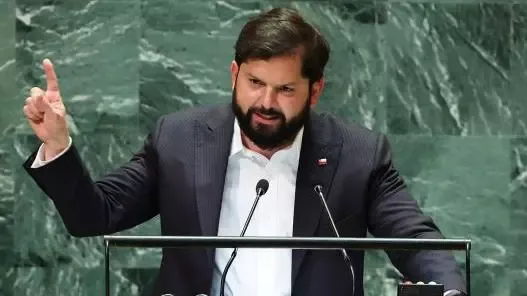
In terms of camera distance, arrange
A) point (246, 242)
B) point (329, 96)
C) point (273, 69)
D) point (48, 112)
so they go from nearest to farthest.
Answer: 1. point (246, 242)
2. point (48, 112)
3. point (273, 69)
4. point (329, 96)

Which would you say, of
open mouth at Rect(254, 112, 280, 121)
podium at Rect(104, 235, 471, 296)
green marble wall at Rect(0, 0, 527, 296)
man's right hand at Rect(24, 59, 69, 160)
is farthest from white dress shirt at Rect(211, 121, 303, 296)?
green marble wall at Rect(0, 0, 527, 296)

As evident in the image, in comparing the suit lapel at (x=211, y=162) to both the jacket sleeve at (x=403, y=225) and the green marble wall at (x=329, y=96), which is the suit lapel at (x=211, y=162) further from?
the green marble wall at (x=329, y=96)

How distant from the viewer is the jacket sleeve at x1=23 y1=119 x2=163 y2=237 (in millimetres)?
2816

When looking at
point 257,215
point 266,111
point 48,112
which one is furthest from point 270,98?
point 48,112

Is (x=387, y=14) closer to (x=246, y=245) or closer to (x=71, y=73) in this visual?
(x=71, y=73)

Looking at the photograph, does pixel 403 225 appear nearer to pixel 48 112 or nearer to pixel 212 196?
pixel 212 196

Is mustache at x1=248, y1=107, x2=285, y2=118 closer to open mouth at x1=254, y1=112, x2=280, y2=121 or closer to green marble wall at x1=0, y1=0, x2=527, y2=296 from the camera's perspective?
open mouth at x1=254, y1=112, x2=280, y2=121

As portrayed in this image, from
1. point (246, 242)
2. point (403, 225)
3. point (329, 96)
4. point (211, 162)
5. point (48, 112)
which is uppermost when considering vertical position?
point (48, 112)

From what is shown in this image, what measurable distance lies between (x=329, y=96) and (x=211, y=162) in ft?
5.06

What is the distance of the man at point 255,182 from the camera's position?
2.94 metres

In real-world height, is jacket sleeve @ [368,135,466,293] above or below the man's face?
below

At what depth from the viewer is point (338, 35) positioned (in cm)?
454

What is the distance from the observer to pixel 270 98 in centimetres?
295

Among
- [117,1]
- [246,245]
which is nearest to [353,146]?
[246,245]
